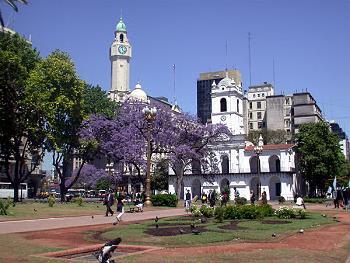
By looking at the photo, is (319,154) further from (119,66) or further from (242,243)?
(119,66)

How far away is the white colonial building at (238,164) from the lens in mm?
68750

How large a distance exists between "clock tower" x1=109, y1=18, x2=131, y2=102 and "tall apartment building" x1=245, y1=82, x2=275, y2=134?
34709mm

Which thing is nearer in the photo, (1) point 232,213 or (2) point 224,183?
(1) point 232,213

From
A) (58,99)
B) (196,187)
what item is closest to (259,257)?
(58,99)

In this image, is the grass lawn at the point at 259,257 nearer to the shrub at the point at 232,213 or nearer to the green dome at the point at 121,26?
the shrub at the point at 232,213

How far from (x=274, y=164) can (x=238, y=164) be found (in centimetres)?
582

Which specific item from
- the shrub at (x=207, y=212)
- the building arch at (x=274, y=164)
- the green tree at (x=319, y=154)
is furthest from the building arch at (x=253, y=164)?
the shrub at (x=207, y=212)

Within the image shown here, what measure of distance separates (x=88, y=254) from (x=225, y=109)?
215ft

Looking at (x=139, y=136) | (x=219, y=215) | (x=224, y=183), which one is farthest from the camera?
(x=224, y=183)

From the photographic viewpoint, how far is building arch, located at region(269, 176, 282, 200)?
228 feet

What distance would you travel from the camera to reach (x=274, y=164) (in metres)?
71.6

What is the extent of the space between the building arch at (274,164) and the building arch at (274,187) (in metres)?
1.48

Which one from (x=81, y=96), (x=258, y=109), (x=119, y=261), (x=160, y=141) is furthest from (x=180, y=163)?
(x=258, y=109)

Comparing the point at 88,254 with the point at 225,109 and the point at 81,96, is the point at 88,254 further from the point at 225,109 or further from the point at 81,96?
the point at 225,109
